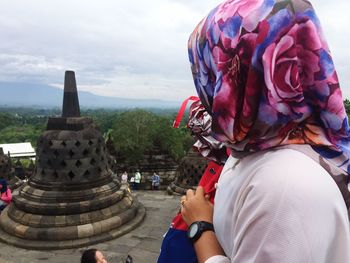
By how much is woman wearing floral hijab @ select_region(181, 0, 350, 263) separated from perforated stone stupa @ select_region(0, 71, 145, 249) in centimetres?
538

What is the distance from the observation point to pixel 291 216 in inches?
27.2

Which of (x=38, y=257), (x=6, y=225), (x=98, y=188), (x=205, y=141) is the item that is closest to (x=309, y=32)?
(x=205, y=141)

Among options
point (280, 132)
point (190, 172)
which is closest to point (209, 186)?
point (280, 132)

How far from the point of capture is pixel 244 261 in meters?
0.76

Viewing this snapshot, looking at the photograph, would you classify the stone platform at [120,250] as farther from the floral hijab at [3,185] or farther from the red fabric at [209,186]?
the red fabric at [209,186]

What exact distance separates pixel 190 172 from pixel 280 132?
852 cm

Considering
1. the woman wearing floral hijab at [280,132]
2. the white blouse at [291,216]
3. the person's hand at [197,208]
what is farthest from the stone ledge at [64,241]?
the white blouse at [291,216]

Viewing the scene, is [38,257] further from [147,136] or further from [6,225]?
[147,136]

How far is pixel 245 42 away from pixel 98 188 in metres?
5.98

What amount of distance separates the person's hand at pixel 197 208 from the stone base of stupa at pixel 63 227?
497 cm

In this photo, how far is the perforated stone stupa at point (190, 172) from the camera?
9.10 m

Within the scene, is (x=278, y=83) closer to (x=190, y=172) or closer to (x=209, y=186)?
(x=209, y=186)

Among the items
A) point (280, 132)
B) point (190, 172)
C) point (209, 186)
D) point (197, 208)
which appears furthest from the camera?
point (190, 172)

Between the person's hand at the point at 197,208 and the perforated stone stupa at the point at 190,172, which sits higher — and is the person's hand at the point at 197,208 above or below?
above
